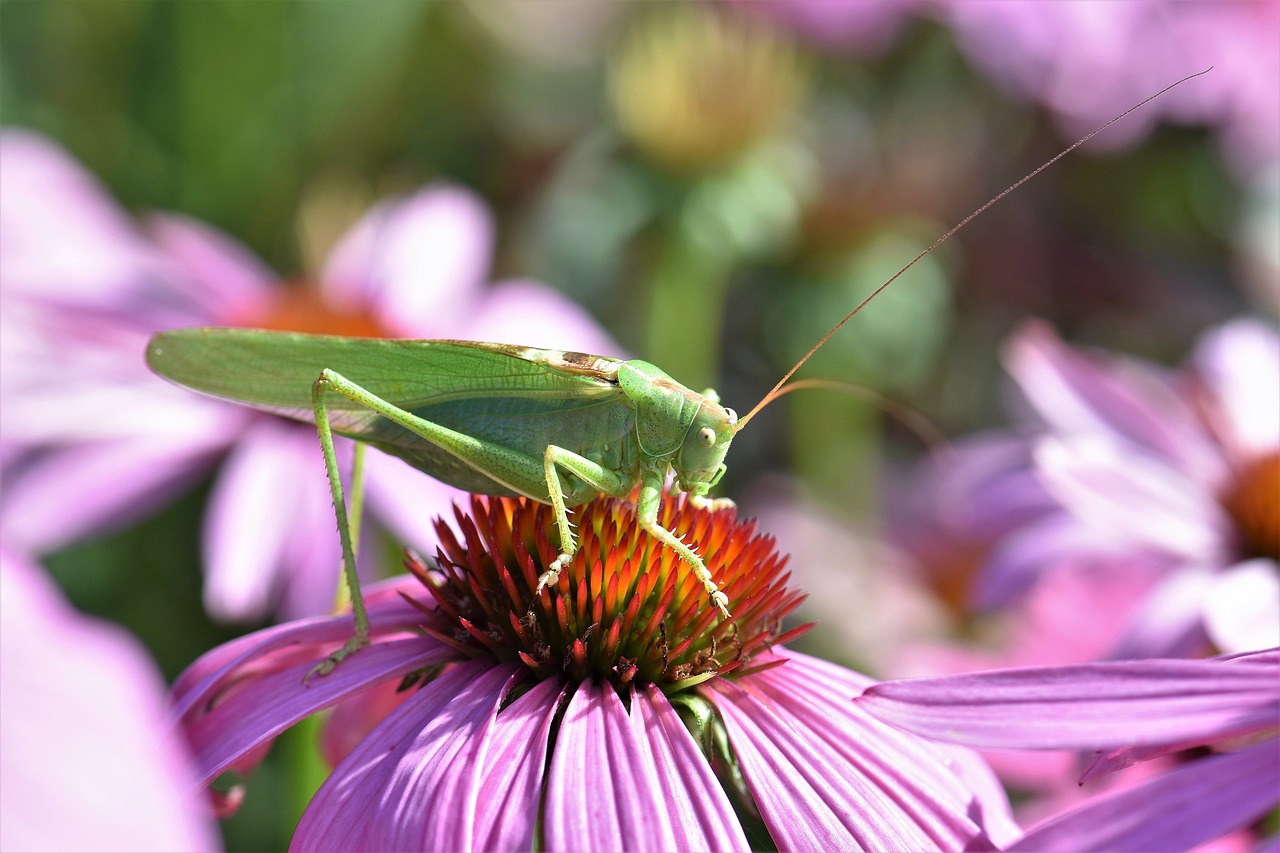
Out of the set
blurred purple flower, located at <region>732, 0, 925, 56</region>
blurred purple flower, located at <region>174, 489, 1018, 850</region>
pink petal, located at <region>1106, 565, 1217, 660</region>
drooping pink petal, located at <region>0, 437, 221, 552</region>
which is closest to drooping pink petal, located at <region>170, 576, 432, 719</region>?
blurred purple flower, located at <region>174, 489, 1018, 850</region>

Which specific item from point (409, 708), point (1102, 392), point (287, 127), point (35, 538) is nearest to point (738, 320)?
point (287, 127)

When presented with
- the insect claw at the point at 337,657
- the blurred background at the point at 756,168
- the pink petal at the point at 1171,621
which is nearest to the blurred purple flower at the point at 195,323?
the blurred background at the point at 756,168

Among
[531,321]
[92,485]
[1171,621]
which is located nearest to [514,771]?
[1171,621]

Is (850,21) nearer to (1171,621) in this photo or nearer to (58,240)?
(58,240)

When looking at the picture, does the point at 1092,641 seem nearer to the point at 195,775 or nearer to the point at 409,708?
the point at 409,708

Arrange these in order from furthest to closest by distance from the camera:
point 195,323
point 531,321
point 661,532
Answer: point 531,321, point 195,323, point 661,532

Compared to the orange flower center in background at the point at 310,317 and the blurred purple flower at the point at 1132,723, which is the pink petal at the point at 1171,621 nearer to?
the blurred purple flower at the point at 1132,723

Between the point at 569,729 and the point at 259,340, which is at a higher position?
the point at 259,340
